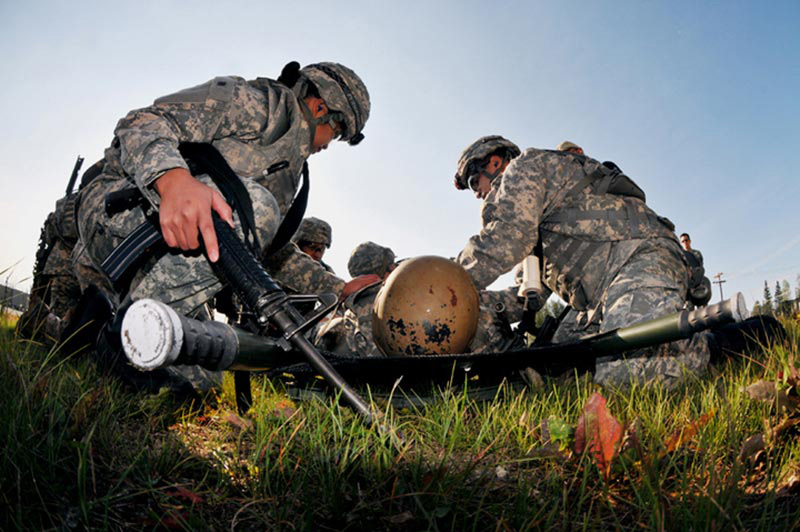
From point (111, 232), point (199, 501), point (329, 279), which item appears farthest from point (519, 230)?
point (199, 501)

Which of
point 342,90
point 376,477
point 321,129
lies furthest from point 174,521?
point 342,90

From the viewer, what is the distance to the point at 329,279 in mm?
4887

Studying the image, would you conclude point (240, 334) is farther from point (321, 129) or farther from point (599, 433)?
point (321, 129)

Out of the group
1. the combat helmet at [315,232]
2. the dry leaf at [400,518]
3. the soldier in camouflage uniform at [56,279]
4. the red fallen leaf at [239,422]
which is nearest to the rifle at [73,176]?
the soldier in camouflage uniform at [56,279]

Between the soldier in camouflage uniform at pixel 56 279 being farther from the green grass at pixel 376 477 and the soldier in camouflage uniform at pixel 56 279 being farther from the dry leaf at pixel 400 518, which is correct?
the dry leaf at pixel 400 518

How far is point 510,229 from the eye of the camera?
13.7 feet

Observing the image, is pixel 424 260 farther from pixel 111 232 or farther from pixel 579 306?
pixel 111 232

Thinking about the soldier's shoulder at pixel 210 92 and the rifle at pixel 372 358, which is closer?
the rifle at pixel 372 358

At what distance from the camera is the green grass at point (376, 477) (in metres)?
1.34

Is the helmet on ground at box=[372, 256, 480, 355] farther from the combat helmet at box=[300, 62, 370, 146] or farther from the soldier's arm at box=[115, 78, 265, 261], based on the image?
the combat helmet at box=[300, 62, 370, 146]

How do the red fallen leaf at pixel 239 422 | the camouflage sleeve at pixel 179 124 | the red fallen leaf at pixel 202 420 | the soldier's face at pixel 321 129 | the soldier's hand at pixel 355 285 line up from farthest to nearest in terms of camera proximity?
the soldier's hand at pixel 355 285, the soldier's face at pixel 321 129, the camouflage sleeve at pixel 179 124, the red fallen leaf at pixel 202 420, the red fallen leaf at pixel 239 422

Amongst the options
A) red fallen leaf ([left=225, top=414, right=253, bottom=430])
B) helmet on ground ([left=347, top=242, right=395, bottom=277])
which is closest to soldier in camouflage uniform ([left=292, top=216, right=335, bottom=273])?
helmet on ground ([left=347, top=242, right=395, bottom=277])

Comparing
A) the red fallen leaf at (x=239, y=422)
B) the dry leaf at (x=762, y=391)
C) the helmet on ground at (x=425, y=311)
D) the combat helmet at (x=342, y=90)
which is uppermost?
the combat helmet at (x=342, y=90)

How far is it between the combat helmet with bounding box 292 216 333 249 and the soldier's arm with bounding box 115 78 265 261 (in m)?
4.89
